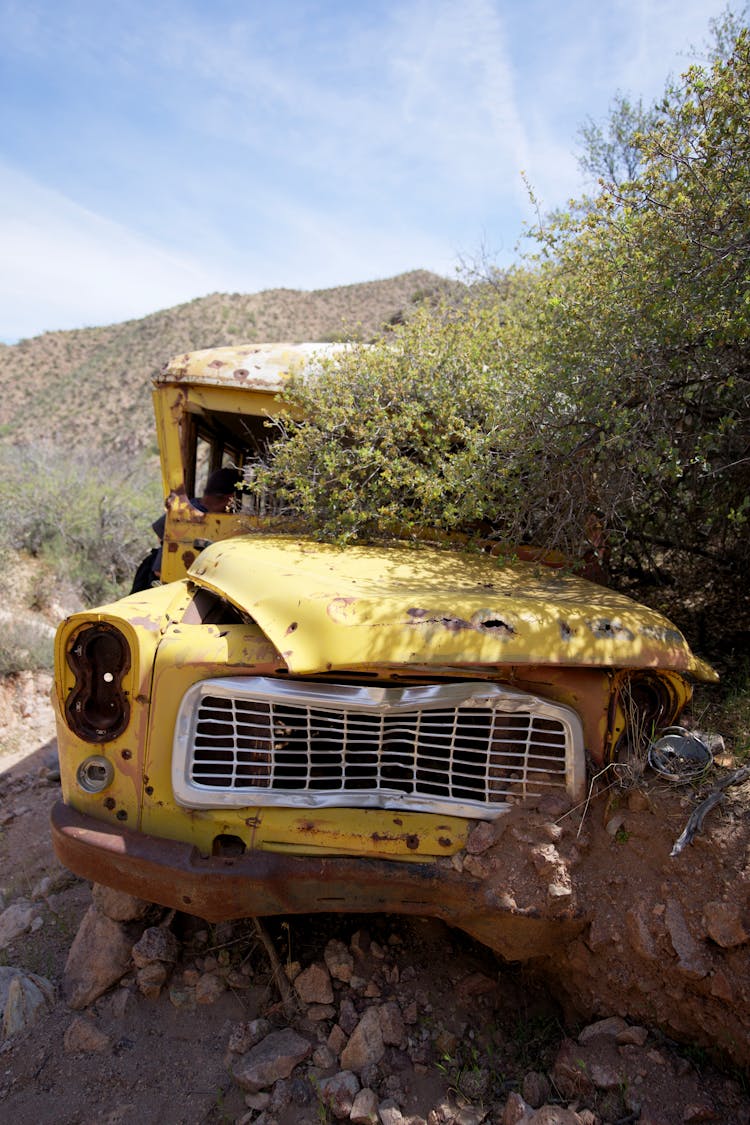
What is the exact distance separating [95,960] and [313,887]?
42.7 inches

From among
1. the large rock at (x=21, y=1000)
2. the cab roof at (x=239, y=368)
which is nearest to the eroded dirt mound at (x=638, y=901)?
the large rock at (x=21, y=1000)

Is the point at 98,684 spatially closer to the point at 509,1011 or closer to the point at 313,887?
the point at 313,887

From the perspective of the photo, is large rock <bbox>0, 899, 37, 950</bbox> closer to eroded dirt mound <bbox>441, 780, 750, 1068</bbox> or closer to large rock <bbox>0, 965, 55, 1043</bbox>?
large rock <bbox>0, 965, 55, 1043</bbox>

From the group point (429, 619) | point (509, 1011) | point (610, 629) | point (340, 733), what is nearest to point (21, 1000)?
point (340, 733)

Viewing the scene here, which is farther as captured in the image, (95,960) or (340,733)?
(95,960)

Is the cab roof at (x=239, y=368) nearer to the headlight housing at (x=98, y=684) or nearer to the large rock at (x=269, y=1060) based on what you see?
the headlight housing at (x=98, y=684)

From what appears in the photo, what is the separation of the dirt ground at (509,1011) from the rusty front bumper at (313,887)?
0.27ft

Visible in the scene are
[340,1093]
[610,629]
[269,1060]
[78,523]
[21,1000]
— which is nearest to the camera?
[340,1093]

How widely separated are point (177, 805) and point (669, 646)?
169cm

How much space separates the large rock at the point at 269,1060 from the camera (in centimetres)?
231

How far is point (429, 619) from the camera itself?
234 cm

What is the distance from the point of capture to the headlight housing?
2.49 metres

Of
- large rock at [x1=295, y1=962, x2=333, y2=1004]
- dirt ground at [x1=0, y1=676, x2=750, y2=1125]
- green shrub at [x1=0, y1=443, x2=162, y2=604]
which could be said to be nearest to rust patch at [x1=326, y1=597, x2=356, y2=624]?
dirt ground at [x1=0, y1=676, x2=750, y2=1125]

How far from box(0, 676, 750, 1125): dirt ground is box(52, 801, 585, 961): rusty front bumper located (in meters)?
0.08
